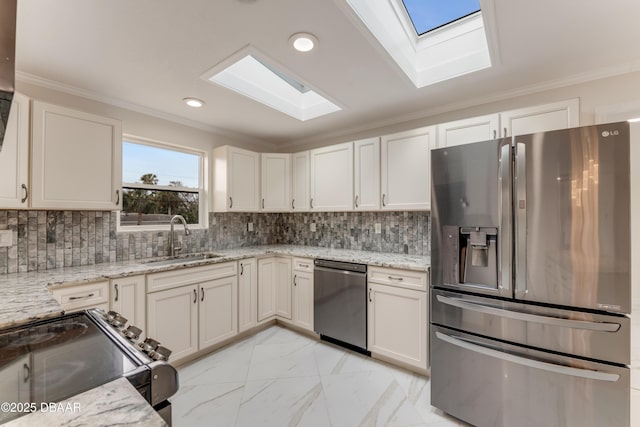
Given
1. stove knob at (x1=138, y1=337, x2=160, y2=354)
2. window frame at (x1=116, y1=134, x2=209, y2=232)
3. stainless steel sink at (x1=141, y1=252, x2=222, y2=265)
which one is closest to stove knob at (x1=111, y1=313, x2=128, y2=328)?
stove knob at (x1=138, y1=337, x2=160, y2=354)

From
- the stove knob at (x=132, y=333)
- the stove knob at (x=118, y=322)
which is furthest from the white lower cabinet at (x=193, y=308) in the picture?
the stove knob at (x=132, y=333)

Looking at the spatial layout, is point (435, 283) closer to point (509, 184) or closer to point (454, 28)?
point (509, 184)

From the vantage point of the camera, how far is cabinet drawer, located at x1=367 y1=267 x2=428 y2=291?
85.8 inches

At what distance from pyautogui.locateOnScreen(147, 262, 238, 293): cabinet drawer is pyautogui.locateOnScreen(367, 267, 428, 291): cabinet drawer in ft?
4.50

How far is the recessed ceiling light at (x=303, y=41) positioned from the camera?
1.59 meters

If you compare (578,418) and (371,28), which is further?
(371,28)

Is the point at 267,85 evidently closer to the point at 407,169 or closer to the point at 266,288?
the point at 407,169

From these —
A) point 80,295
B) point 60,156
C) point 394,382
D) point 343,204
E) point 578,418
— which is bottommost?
point 394,382

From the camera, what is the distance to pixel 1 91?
642 mm

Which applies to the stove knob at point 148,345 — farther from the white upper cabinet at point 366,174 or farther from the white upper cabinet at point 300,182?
the white upper cabinet at point 300,182

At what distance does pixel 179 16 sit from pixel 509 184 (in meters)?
2.04

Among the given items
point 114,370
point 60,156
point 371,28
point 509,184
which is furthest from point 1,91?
point 509,184

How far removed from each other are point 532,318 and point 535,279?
218mm

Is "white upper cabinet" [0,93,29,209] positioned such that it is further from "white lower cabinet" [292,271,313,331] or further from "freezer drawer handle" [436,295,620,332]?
"freezer drawer handle" [436,295,620,332]
